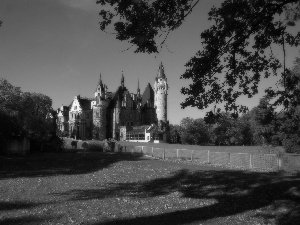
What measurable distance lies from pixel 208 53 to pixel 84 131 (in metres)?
80.4

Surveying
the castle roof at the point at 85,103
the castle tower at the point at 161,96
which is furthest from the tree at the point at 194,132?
the castle roof at the point at 85,103

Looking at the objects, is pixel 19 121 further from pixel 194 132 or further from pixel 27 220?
pixel 194 132

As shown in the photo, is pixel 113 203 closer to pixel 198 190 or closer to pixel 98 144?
pixel 198 190

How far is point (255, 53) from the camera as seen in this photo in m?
11.6

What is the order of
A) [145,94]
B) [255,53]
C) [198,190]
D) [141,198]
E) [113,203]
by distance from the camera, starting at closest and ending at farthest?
1. [255,53]
2. [113,203]
3. [141,198]
4. [198,190]
5. [145,94]

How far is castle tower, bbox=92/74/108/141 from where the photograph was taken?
85.1 m

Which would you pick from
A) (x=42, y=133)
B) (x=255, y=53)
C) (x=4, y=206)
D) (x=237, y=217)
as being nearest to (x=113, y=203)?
(x=4, y=206)

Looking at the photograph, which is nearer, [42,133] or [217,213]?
[217,213]

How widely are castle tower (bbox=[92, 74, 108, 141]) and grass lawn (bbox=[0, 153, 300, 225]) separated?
208ft

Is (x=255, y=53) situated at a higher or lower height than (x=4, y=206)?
higher

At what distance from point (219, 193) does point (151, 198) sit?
3.65m

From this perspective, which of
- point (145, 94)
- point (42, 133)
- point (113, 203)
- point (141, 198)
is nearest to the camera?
point (113, 203)

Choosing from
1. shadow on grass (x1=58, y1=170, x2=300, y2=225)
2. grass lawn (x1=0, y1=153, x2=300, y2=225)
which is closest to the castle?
grass lawn (x1=0, y1=153, x2=300, y2=225)

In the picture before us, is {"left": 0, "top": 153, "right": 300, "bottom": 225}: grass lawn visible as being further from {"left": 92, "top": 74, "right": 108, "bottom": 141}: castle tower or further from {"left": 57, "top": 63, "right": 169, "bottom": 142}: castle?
{"left": 92, "top": 74, "right": 108, "bottom": 141}: castle tower
